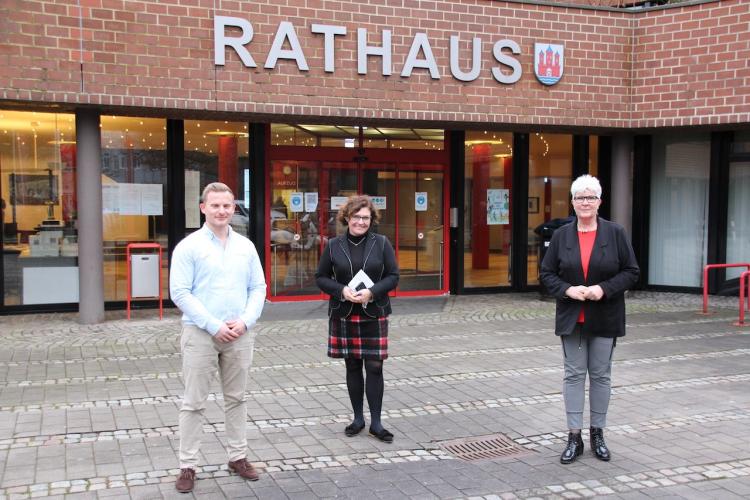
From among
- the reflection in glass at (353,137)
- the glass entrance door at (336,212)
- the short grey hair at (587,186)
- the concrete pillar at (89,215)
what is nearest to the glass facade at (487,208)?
the glass entrance door at (336,212)

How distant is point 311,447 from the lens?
16.8ft

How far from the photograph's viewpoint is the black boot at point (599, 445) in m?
4.91

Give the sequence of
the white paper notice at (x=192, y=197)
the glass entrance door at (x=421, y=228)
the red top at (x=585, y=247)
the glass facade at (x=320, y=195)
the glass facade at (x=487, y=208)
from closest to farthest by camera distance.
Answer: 1. the red top at (x=585, y=247)
2. the glass facade at (x=320, y=195)
3. the white paper notice at (x=192, y=197)
4. the glass entrance door at (x=421, y=228)
5. the glass facade at (x=487, y=208)

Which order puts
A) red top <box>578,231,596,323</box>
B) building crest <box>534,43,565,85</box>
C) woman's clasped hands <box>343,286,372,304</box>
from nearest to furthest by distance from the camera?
red top <box>578,231,596,323</box>
woman's clasped hands <box>343,286,372,304</box>
building crest <box>534,43,565,85</box>

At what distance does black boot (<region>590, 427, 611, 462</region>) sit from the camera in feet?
16.1

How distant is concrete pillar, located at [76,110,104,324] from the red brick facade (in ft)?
2.41

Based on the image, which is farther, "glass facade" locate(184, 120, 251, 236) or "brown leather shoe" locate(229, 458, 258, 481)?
"glass facade" locate(184, 120, 251, 236)

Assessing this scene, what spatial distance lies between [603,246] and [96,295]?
7.39 metres

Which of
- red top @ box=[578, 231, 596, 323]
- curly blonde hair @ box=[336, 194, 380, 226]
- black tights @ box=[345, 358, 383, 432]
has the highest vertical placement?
curly blonde hair @ box=[336, 194, 380, 226]

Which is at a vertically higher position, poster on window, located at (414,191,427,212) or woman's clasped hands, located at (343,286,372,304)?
poster on window, located at (414,191,427,212)

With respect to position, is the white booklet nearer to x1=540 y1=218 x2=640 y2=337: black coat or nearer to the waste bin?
x1=540 y1=218 x2=640 y2=337: black coat

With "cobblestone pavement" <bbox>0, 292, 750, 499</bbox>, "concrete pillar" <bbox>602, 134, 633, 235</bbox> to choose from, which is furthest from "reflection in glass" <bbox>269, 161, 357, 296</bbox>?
"concrete pillar" <bbox>602, 134, 633, 235</bbox>

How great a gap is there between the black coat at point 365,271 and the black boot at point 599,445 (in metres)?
1.63

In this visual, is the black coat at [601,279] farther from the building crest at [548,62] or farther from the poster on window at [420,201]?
the poster on window at [420,201]
